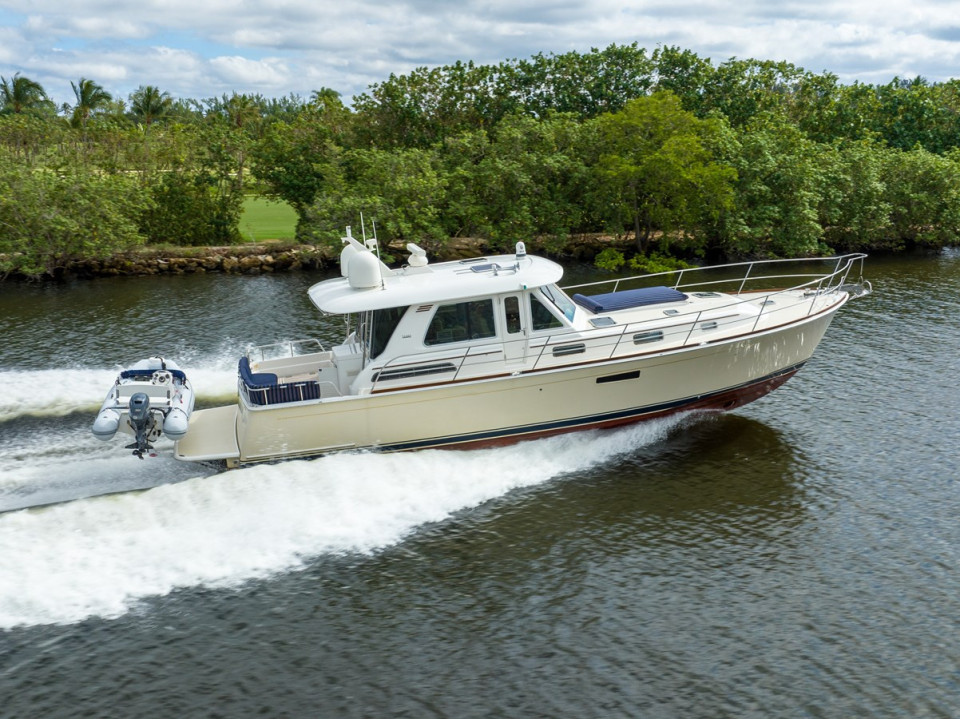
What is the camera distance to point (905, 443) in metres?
12.2

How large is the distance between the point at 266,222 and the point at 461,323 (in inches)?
1140

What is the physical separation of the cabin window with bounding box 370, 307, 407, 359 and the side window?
185cm

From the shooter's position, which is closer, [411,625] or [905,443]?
[411,625]

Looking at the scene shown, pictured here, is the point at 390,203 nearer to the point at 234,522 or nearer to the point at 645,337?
the point at 645,337

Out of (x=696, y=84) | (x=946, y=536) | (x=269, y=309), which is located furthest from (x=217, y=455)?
(x=696, y=84)

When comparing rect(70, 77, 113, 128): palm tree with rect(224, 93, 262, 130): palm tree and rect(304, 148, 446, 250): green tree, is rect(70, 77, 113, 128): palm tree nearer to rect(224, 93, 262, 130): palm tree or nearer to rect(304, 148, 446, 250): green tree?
rect(224, 93, 262, 130): palm tree

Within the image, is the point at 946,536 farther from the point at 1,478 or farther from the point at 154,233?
the point at 154,233

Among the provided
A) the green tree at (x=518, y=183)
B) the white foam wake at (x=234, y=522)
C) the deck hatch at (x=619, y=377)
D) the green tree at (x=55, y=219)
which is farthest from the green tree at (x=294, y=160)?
the deck hatch at (x=619, y=377)

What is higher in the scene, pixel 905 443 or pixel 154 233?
pixel 154 233

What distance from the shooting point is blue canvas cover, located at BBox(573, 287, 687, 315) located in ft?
40.9

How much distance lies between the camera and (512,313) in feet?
36.8

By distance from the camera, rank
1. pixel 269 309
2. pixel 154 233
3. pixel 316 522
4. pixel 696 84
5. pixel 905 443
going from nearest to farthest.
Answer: pixel 316 522 < pixel 905 443 < pixel 269 309 < pixel 154 233 < pixel 696 84

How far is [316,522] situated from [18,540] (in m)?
3.39

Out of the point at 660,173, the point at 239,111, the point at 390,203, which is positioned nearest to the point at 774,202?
the point at 660,173
